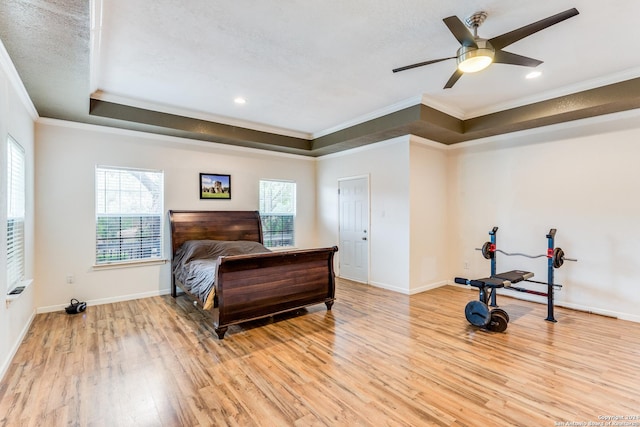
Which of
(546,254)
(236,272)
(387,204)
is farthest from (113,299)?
(546,254)

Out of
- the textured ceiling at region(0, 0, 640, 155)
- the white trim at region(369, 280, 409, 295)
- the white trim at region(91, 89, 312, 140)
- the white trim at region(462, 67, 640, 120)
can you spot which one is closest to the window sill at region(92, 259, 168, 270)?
the textured ceiling at region(0, 0, 640, 155)

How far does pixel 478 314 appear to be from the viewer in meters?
3.50

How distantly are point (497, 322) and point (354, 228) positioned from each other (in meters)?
3.03

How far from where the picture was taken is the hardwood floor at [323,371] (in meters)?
2.07

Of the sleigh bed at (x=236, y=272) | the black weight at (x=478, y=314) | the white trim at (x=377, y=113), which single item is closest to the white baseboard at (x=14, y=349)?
the sleigh bed at (x=236, y=272)

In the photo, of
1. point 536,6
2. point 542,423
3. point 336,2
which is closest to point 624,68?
point 536,6

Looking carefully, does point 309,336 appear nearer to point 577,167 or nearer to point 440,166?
point 440,166

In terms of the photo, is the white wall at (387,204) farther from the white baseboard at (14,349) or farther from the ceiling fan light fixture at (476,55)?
the white baseboard at (14,349)

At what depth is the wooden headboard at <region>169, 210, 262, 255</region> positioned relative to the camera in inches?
196

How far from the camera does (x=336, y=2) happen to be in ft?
7.55

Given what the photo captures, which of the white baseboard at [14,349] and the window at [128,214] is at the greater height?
the window at [128,214]

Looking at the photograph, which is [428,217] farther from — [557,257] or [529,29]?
[529,29]

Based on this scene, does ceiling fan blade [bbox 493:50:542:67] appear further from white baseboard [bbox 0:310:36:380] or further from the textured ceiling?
white baseboard [bbox 0:310:36:380]

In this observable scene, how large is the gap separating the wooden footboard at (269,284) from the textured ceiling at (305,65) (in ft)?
7.00
